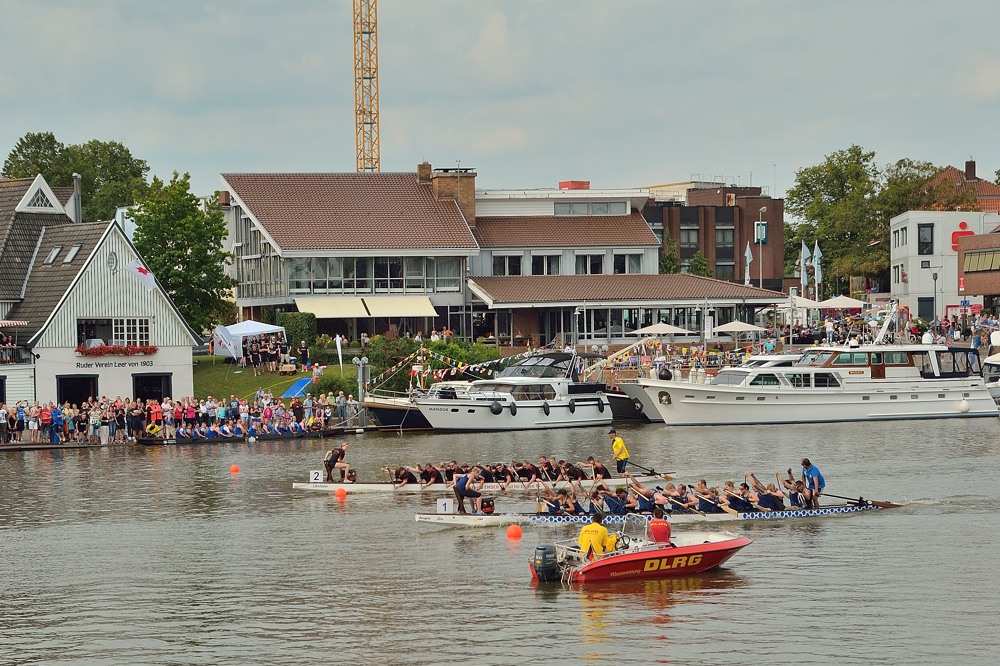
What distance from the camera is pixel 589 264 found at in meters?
83.4

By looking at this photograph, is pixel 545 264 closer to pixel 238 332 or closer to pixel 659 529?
pixel 238 332

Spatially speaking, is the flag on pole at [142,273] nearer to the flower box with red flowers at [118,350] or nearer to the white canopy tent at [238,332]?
the flower box with red flowers at [118,350]

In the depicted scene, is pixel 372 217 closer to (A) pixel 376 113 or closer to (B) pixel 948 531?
(A) pixel 376 113

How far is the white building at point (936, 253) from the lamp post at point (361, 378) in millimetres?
44140

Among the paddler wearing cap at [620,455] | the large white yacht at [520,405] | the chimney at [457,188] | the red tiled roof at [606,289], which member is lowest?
the paddler wearing cap at [620,455]

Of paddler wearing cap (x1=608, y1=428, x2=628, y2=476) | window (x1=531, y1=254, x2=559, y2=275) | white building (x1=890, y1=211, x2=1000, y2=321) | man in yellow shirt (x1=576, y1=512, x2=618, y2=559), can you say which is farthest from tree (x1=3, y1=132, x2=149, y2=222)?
man in yellow shirt (x1=576, y1=512, x2=618, y2=559)

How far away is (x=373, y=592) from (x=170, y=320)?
117 ft

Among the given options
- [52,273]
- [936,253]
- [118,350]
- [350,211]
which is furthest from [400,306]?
[936,253]

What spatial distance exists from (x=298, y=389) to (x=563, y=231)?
27154mm

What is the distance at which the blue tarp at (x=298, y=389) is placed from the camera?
6068 centimetres

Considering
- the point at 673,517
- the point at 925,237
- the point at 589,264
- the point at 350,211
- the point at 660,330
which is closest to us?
the point at 673,517

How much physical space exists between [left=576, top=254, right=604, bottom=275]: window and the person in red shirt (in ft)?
177

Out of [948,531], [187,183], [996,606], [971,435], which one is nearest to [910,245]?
[971,435]

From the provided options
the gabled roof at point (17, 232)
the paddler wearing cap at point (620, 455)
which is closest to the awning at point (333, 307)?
the gabled roof at point (17, 232)
